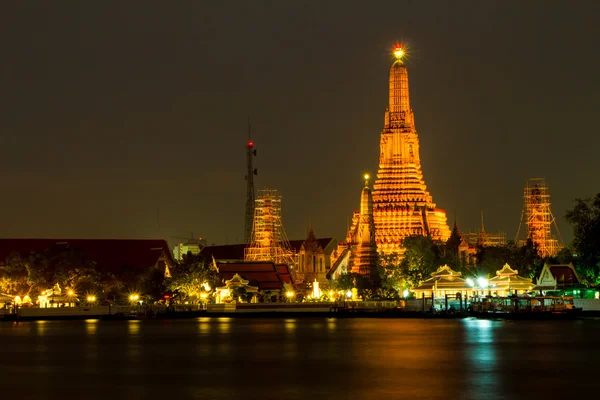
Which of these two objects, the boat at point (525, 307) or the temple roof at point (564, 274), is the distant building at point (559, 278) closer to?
the temple roof at point (564, 274)

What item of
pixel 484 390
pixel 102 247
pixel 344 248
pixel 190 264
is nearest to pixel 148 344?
pixel 484 390

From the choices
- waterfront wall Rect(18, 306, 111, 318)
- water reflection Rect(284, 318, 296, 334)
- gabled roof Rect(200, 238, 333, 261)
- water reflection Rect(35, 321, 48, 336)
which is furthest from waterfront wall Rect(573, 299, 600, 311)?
gabled roof Rect(200, 238, 333, 261)

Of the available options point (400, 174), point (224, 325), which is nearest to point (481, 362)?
point (224, 325)

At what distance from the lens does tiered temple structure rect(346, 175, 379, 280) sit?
373 feet

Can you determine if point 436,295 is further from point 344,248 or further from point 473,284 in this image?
point 344,248

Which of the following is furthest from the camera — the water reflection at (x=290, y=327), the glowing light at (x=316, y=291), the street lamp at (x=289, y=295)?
the glowing light at (x=316, y=291)

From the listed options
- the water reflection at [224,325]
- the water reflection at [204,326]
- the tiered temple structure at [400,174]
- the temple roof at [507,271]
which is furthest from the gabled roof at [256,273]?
the temple roof at [507,271]

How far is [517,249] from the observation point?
10375cm

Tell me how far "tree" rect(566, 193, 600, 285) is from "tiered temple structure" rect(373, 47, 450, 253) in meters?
39.0

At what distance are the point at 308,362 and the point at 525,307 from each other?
126 feet

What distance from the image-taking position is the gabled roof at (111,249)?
111312 mm

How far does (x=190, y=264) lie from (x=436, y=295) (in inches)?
789

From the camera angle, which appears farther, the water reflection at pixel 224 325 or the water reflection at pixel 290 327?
the water reflection at pixel 224 325

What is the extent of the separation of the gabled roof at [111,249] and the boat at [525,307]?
3199 cm
